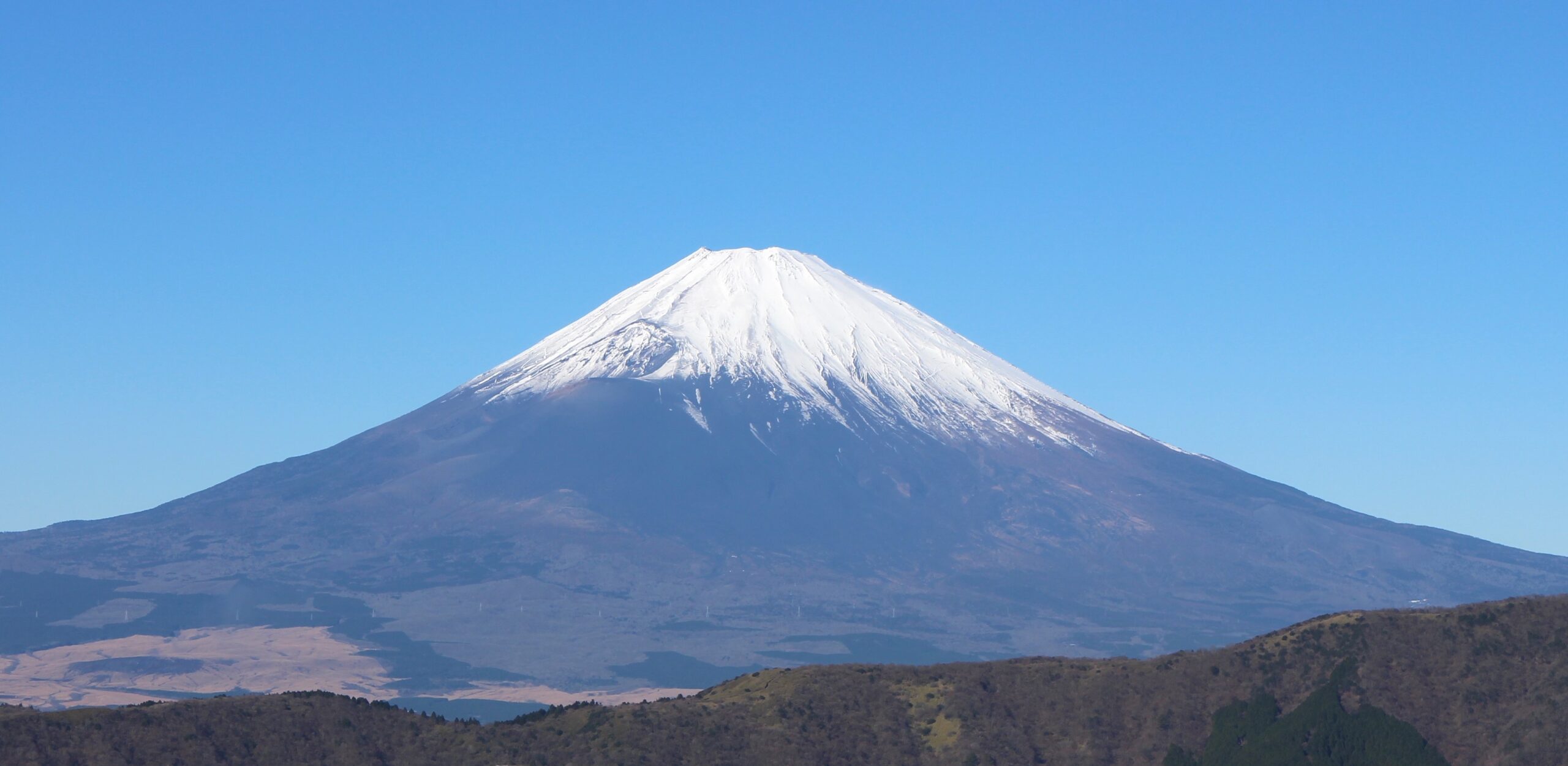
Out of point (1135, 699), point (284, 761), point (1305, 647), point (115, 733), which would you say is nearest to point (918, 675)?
point (1135, 699)

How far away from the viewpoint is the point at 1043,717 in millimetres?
88812

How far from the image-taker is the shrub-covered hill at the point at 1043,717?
79438 millimetres

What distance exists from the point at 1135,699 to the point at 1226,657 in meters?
5.36

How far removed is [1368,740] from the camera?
8169 cm

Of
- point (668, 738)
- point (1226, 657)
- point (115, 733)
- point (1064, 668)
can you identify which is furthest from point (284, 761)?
point (1226, 657)

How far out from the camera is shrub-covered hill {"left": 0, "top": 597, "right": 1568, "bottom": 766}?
79438mm

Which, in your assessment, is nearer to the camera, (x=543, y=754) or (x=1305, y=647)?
(x=543, y=754)

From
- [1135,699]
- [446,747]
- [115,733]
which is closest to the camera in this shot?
[115,733]

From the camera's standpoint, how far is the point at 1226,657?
9081 centimetres

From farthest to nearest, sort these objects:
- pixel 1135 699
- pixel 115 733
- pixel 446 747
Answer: pixel 1135 699
pixel 446 747
pixel 115 733

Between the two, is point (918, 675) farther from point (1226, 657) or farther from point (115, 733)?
point (115, 733)

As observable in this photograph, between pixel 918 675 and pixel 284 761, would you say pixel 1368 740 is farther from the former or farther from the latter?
pixel 284 761

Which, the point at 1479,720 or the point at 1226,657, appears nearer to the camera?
the point at 1479,720

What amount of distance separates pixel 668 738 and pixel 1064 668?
840 inches
